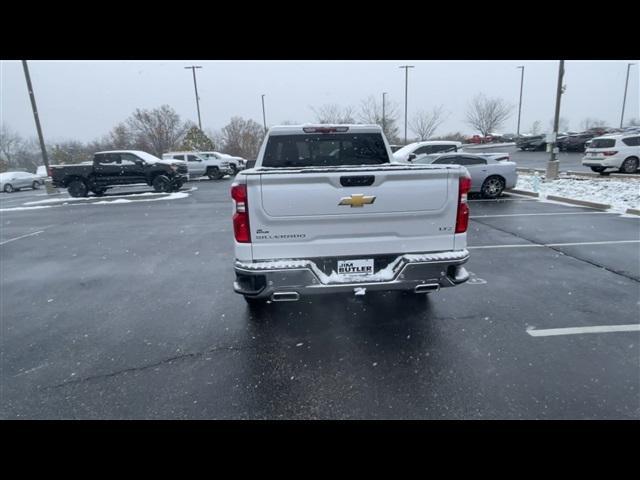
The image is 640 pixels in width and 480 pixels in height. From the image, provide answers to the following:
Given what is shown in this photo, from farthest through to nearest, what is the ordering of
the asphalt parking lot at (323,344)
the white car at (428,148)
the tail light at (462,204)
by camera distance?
the white car at (428,148) → the tail light at (462,204) → the asphalt parking lot at (323,344)

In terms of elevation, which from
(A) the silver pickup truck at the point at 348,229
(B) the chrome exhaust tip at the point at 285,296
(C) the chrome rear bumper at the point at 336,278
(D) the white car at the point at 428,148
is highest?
(D) the white car at the point at 428,148

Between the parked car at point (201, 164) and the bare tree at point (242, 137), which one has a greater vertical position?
the bare tree at point (242, 137)

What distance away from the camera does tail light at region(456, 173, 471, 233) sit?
10.9ft

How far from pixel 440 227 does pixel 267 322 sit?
2.17m

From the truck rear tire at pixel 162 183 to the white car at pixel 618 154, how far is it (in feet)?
65.1

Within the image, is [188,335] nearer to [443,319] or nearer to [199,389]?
[199,389]

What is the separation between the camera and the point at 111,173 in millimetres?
17094

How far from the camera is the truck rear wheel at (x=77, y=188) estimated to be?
56.1 ft

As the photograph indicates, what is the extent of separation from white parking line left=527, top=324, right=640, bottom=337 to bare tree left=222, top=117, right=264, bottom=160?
47.5 metres

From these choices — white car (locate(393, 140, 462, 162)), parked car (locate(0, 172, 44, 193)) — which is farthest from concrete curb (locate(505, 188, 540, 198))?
parked car (locate(0, 172, 44, 193))

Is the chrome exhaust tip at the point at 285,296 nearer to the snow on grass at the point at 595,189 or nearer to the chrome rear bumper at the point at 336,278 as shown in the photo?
the chrome rear bumper at the point at 336,278

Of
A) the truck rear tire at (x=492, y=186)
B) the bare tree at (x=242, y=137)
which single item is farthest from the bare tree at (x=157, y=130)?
the truck rear tire at (x=492, y=186)

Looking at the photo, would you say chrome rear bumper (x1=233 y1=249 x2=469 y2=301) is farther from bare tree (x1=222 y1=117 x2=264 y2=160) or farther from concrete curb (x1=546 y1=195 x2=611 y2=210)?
bare tree (x1=222 y1=117 x2=264 y2=160)

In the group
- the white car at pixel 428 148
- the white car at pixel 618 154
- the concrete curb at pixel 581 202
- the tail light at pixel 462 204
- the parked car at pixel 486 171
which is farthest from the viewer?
the white car at pixel 428 148
